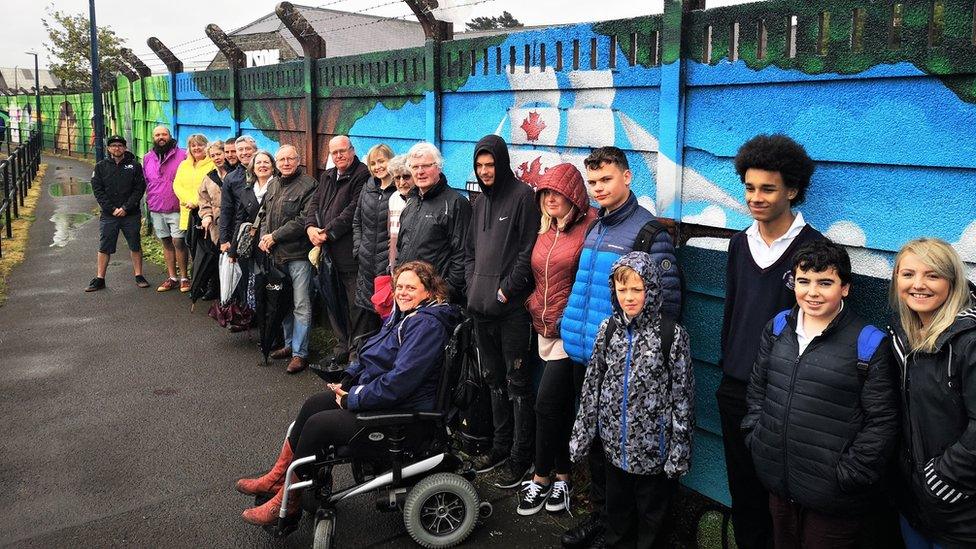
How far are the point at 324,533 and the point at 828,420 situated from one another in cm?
224

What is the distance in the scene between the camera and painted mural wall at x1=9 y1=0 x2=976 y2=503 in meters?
2.90

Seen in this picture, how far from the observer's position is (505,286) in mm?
4176

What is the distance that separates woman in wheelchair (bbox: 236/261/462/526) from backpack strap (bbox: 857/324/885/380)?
6.36ft

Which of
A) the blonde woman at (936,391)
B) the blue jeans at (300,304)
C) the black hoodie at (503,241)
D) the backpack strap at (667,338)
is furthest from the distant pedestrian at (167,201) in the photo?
the blonde woman at (936,391)

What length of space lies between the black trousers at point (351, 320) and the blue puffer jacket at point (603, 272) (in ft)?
7.99

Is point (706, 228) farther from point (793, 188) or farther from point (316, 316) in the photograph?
point (316, 316)

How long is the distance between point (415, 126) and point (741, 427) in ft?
13.1

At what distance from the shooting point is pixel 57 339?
7.27 m

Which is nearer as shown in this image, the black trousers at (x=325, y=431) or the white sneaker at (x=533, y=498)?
the black trousers at (x=325, y=431)

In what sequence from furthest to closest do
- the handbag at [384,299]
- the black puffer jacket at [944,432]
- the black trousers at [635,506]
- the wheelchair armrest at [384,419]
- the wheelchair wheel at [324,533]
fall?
the handbag at [384,299] < the wheelchair armrest at [384,419] < the wheelchair wheel at [324,533] < the black trousers at [635,506] < the black puffer jacket at [944,432]

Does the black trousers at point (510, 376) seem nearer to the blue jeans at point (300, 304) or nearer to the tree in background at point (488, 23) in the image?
the blue jeans at point (300, 304)

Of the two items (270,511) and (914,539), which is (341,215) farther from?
(914,539)

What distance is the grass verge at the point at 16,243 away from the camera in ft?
32.3

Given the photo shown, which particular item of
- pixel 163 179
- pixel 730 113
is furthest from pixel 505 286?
pixel 163 179
